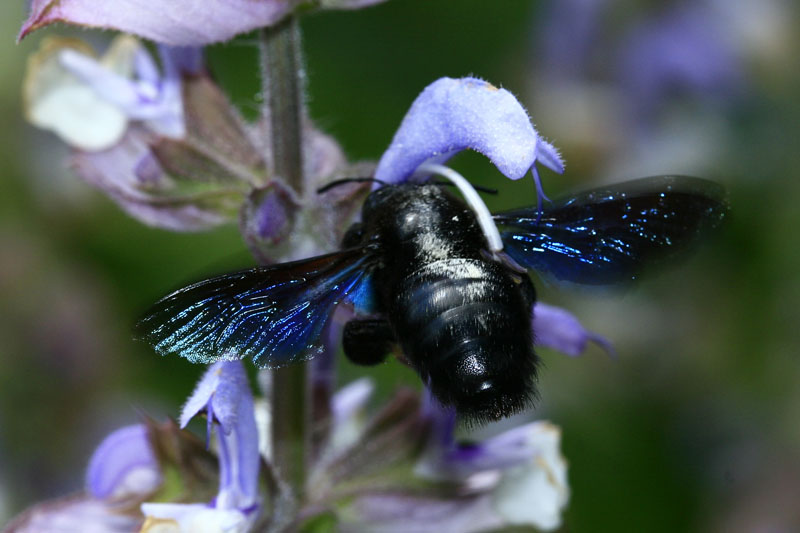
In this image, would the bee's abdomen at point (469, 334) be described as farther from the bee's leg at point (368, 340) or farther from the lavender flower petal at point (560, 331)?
the lavender flower petal at point (560, 331)

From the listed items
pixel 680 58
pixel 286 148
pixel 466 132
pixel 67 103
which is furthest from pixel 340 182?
pixel 680 58

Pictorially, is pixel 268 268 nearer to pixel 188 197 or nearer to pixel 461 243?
pixel 461 243

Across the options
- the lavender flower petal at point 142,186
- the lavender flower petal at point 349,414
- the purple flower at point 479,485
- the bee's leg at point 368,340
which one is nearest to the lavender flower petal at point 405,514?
the purple flower at point 479,485

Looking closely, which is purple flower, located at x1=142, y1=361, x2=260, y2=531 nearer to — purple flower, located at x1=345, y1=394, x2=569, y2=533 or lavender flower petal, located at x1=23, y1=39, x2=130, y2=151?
purple flower, located at x1=345, y1=394, x2=569, y2=533

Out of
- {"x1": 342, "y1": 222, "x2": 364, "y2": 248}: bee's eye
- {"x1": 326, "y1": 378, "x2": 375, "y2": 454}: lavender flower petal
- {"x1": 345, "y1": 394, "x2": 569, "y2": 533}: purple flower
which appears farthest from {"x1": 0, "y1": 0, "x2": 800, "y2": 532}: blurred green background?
{"x1": 342, "y1": 222, "x2": 364, "y2": 248}: bee's eye

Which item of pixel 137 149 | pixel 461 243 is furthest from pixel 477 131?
pixel 137 149

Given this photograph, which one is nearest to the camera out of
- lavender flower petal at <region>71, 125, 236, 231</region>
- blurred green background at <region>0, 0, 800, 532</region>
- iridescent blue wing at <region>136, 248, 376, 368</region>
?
iridescent blue wing at <region>136, 248, 376, 368</region>

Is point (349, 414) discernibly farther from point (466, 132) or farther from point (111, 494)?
point (466, 132)
